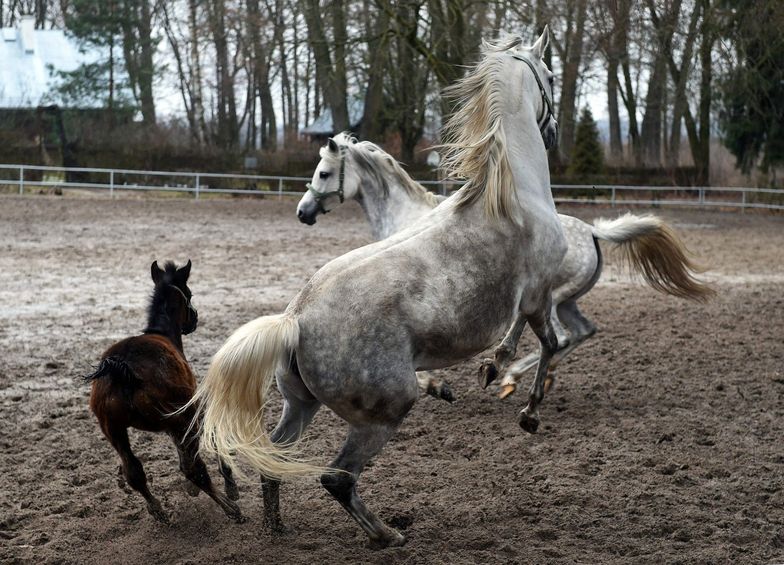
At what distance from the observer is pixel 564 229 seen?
21.6 feet

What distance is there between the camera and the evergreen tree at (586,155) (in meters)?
26.7

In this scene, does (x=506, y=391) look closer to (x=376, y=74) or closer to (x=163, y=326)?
(x=163, y=326)

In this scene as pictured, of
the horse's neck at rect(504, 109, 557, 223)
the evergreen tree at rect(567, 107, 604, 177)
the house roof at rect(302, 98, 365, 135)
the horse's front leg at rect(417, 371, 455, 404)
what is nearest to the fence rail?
the evergreen tree at rect(567, 107, 604, 177)

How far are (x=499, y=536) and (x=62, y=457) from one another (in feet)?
8.48

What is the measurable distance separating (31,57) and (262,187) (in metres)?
16.0

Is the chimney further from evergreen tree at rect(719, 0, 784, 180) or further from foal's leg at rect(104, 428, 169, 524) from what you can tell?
foal's leg at rect(104, 428, 169, 524)

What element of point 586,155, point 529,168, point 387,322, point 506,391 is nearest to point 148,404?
point 387,322

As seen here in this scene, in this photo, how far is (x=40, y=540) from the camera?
3990 millimetres

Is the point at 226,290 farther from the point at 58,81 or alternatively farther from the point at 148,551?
the point at 58,81

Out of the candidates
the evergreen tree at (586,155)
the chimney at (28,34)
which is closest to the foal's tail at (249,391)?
the evergreen tree at (586,155)

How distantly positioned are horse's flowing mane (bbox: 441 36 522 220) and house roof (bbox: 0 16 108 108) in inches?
1308

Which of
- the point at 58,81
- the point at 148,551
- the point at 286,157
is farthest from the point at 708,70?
the point at 148,551

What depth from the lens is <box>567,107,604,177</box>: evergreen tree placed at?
26.7 metres

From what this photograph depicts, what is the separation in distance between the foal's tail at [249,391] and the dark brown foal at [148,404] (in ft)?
0.83
